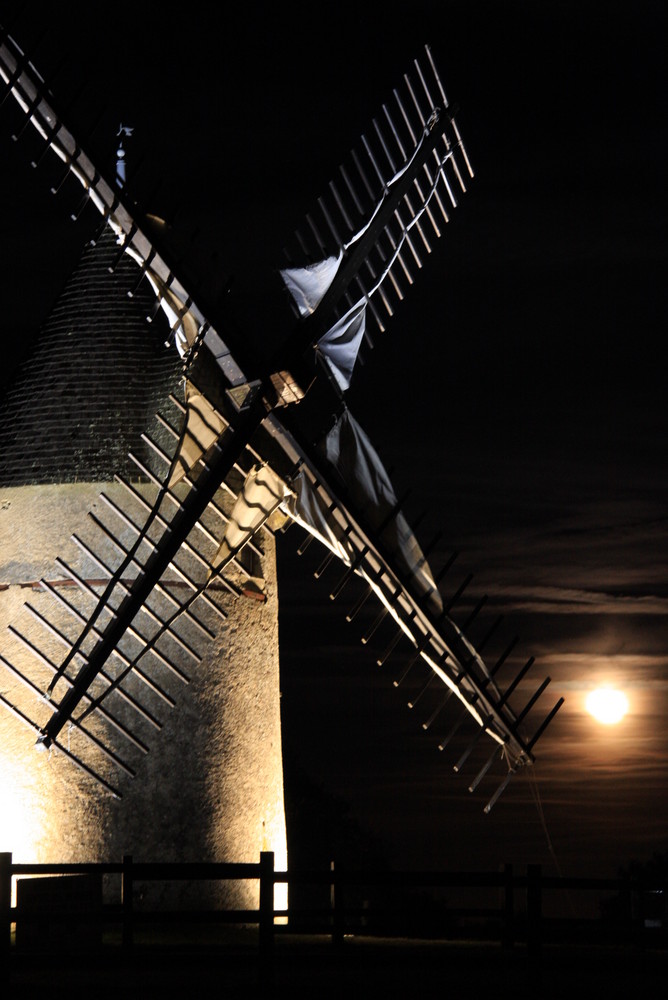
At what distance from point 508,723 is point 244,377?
4311 millimetres

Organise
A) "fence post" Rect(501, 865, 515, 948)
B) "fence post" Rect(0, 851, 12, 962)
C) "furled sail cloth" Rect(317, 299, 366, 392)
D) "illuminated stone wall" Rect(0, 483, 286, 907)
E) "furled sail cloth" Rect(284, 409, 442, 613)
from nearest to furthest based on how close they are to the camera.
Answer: "fence post" Rect(0, 851, 12, 962), "fence post" Rect(501, 865, 515, 948), "furled sail cloth" Rect(284, 409, 442, 613), "furled sail cloth" Rect(317, 299, 366, 392), "illuminated stone wall" Rect(0, 483, 286, 907)

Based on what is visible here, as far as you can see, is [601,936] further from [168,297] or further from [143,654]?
[168,297]

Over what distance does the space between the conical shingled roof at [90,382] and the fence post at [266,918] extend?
6.51m

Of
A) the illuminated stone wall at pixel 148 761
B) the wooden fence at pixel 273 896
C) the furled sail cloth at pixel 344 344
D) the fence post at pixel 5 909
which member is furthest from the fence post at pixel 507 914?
the furled sail cloth at pixel 344 344

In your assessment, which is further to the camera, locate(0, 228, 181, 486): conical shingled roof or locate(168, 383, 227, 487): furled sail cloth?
locate(0, 228, 181, 486): conical shingled roof

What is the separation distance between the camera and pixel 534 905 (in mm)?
12844

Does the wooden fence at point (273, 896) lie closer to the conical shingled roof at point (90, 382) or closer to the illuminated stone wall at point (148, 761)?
the illuminated stone wall at point (148, 761)

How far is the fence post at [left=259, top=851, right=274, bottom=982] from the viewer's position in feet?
39.0

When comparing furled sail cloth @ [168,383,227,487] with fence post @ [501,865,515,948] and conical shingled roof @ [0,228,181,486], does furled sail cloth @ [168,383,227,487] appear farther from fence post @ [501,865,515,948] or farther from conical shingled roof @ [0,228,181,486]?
fence post @ [501,865,515,948]

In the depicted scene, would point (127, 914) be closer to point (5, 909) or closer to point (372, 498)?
point (5, 909)

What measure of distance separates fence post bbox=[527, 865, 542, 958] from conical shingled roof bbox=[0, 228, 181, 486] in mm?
6834

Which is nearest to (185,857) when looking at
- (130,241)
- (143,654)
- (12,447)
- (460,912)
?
(143,654)

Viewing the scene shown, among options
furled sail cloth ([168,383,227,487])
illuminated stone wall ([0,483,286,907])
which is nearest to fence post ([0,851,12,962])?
illuminated stone wall ([0,483,286,907])

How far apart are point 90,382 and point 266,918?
7814 mm
